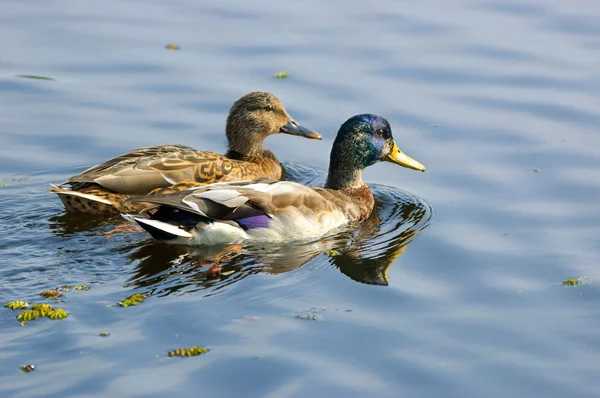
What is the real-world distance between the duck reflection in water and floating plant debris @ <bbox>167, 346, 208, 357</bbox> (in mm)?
1147

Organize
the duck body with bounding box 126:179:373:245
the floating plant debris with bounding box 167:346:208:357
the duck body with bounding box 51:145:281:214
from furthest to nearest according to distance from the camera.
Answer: the duck body with bounding box 51:145:281:214
the duck body with bounding box 126:179:373:245
the floating plant debris with bounding box 167:346:208:357

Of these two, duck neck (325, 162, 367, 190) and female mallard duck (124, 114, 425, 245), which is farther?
duck neck (325, 162, 367, 190)

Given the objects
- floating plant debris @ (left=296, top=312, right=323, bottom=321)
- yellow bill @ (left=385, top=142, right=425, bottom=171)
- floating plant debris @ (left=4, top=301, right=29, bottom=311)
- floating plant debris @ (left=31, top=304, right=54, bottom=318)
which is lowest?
floating plant debris @ (left=4, top=301, right=29, bottom=311)

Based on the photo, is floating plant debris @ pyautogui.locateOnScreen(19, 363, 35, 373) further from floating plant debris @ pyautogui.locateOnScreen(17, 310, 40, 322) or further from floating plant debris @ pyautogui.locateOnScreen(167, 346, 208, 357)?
floating plant debris @ pyautogui.locateOnScreen(167, 346, 208, 357)

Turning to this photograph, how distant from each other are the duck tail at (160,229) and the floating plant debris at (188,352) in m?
2.21

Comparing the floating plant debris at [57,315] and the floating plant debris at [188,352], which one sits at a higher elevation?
the floating plant debris at [188,352]

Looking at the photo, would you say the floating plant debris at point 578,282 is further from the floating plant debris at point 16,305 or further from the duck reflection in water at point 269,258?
the floating plant debris at point 16,305

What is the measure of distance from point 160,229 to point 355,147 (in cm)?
266

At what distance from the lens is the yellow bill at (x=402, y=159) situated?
38.5 feet

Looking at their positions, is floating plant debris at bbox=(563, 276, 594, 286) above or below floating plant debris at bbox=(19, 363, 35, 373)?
above

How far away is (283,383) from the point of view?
A: 292 inches

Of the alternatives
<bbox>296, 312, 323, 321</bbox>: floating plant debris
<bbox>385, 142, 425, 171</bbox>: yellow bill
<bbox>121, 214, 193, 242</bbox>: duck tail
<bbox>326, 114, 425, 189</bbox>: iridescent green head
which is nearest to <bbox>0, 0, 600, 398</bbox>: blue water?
<bbox>296, 312, 323, 321</bbox>: floating plant debris

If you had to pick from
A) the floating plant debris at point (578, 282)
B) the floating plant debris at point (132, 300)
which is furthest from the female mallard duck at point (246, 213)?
the floating plant debris at point (578, 282)

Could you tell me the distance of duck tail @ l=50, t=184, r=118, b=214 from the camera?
10664mm
